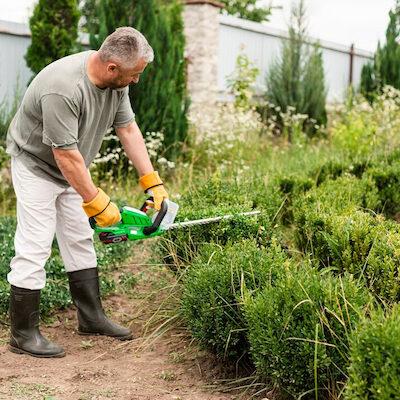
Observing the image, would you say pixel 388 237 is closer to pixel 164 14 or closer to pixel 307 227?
pixel 307 227

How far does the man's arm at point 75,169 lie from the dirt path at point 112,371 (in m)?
0.96

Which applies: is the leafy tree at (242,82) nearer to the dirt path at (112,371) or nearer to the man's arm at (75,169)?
the dirt path at (112,371)

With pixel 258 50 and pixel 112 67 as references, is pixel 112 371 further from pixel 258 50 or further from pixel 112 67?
pixel 258 50

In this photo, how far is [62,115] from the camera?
311 cm

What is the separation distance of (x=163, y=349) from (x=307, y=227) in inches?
48.0

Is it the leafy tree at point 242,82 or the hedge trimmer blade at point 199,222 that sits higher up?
the leafy tree at point 242,82

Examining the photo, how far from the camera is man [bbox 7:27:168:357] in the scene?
10.3 feet

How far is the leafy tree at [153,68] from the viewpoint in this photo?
25.4 ft

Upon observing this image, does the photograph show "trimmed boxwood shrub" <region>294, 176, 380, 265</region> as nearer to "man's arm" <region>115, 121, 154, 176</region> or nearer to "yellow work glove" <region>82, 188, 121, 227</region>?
"man's arm" <region>115, 121, 154, 176</region>

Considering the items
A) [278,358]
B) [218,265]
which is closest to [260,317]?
[278,358]

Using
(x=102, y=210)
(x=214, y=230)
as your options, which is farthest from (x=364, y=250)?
(x=102, y=210)

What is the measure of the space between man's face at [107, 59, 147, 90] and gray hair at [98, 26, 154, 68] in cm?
3

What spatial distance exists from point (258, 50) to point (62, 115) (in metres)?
10.2

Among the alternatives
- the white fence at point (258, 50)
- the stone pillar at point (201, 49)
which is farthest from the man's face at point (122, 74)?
the white fence at point (258, 50)
